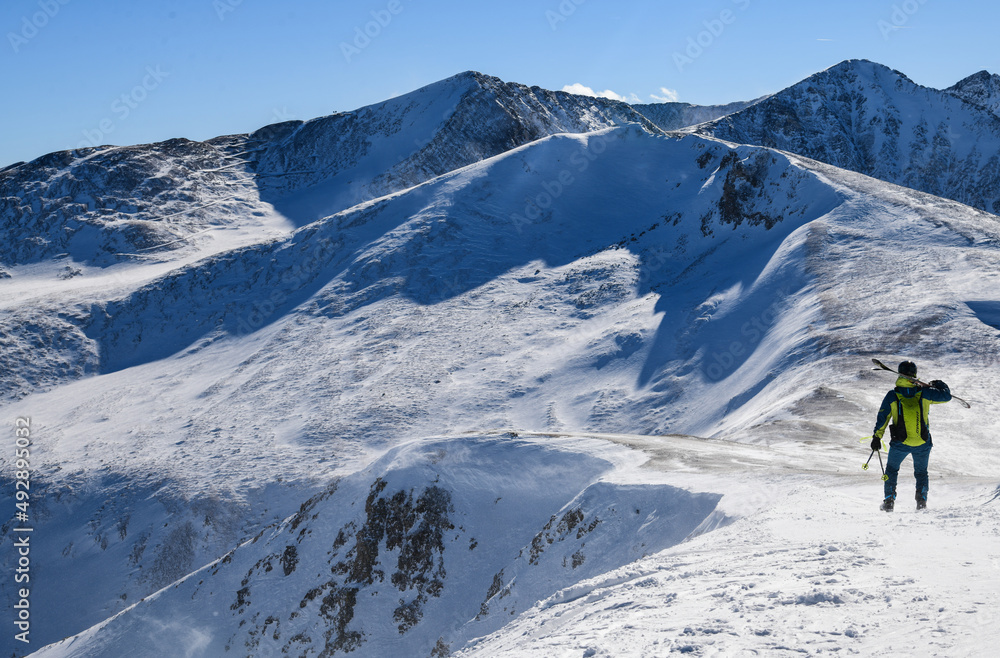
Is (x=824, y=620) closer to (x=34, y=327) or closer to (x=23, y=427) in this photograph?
(x=23, y=427)

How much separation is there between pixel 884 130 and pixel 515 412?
91832mm

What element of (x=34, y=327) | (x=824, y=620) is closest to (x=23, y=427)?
(x=34, y=327)

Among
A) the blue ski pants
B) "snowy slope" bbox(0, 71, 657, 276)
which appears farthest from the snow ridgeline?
"snowy slope" bbox(0, 71, 657, 276)

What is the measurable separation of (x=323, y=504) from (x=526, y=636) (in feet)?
35.9

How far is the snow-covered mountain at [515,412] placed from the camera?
9.80m

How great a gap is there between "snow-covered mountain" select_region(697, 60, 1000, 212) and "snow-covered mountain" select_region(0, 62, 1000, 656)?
169 feet

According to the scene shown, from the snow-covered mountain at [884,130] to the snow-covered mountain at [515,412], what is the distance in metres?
51.6

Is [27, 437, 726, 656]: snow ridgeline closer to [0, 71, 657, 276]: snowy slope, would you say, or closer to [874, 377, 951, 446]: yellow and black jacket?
[874, 377, 951, 446]: yellow and black jacket

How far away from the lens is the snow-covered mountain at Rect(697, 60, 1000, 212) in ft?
318

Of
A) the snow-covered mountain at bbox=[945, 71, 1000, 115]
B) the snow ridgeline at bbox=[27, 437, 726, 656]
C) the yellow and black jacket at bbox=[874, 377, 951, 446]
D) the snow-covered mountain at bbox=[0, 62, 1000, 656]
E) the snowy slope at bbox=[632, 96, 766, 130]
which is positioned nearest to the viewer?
the snow-covered mountain at bbox=[0, 62, 1000, 656]

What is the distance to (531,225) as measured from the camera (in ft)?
181

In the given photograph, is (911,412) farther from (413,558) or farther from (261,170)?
(261,170)

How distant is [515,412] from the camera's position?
119 ft

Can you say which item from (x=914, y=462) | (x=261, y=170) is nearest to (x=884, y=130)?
(x=261, y=170)
